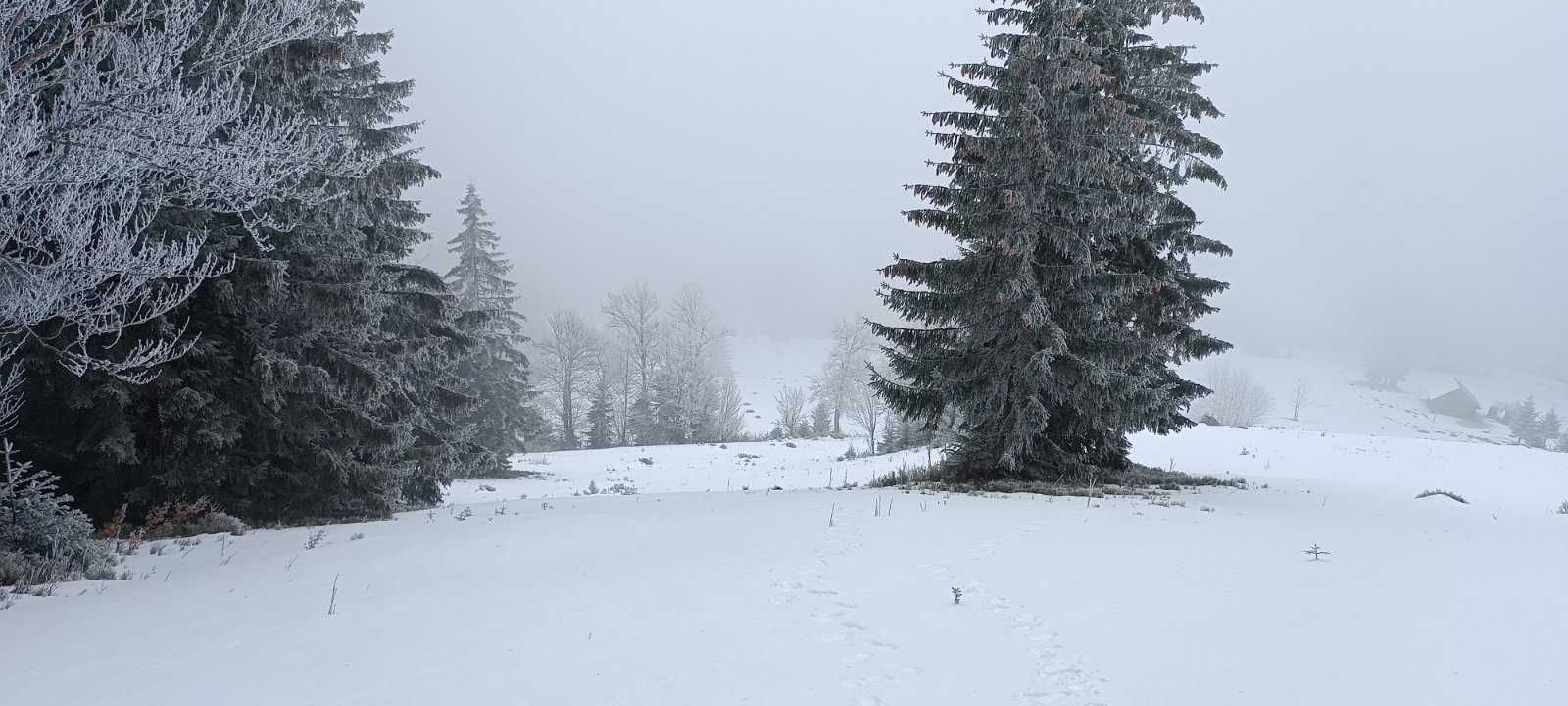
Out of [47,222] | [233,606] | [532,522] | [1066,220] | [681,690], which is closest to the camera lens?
[681,690]

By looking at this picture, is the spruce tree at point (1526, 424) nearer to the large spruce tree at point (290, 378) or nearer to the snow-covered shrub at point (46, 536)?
the large spruce tree at point (290, 378)

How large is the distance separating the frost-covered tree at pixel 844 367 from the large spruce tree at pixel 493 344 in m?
27.6

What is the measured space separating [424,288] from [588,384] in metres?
35.9

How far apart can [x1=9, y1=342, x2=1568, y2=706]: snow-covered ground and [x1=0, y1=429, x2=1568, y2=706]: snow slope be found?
27 mm

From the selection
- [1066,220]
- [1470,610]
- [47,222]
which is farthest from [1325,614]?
[47,222]

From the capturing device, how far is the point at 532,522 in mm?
9039

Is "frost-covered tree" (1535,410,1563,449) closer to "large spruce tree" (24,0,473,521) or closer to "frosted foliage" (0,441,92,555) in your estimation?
"large spruce tree" (24,0,473,521)

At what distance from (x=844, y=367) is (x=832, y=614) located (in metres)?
50.4

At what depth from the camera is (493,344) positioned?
92.0 feet

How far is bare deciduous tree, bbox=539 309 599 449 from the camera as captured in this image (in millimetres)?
47031

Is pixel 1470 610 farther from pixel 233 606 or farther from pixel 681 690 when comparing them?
pixel 233 606

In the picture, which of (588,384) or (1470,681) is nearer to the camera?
(1470,681)

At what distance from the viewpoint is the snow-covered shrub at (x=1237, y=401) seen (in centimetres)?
7756

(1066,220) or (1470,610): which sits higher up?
(1066,220)
